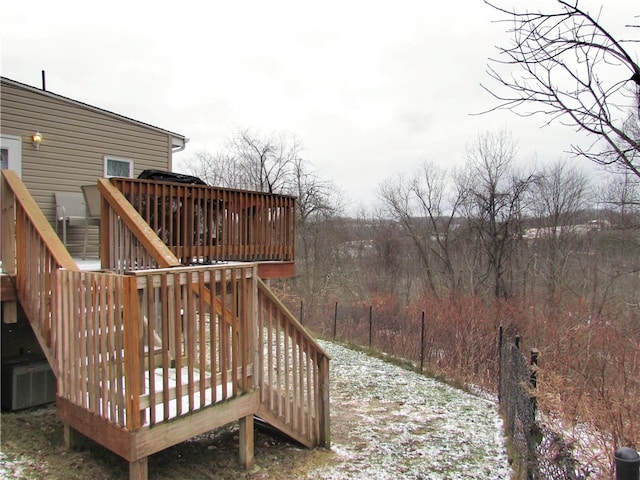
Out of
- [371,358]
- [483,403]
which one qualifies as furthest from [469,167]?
[483,403]

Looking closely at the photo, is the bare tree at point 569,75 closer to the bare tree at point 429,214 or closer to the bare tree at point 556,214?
the bare tree at point 556,214

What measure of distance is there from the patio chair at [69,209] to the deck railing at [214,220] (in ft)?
8.37

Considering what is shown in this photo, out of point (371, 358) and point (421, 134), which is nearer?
point (371, 358)

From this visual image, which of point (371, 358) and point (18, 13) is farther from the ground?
point (18, 13)

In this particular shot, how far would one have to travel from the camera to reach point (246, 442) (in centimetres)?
382

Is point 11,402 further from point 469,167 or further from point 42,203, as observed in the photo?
point 469,167

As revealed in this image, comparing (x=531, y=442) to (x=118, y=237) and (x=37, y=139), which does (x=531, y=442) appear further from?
(x=37, y=139)

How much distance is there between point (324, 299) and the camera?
21734 millimetres

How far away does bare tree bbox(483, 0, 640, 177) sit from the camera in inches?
86.3

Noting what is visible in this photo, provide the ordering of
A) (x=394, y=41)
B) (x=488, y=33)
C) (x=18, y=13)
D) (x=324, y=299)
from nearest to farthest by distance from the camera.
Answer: (x=488, y=33) → (x=394, y=41) → (x=18, y=13) → (x=324, y=299)

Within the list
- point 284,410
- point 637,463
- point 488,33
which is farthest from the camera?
point 284,410

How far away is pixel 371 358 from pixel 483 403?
11.0ft

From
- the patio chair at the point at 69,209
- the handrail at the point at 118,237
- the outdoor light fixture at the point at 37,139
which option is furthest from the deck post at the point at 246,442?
the outdoor light fixture at the point at 37,139

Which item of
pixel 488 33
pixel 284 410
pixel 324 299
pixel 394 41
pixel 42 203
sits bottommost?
pixel 324 299
